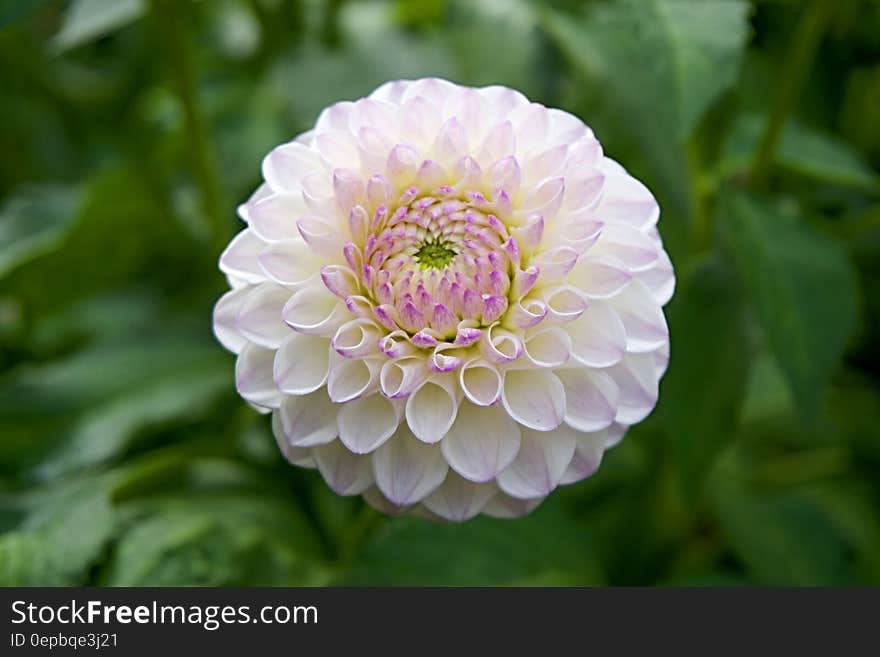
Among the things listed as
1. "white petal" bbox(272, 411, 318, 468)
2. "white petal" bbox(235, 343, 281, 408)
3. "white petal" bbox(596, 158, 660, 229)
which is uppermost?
"white petal" bbox(596, 158, 660, 229)

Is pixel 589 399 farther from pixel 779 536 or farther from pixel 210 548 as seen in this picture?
pixel 779 536

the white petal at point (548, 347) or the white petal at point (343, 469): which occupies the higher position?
the white petal at point (548, 347)

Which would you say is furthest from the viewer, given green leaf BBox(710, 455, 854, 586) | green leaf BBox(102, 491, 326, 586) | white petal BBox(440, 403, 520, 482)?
green leaf BBox(710, 455, 854, 586)

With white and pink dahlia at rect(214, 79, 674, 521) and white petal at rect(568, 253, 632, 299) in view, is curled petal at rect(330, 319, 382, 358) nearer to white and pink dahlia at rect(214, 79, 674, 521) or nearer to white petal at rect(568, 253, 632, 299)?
white and pink dahlia at rect(214, 79, 674, 521)

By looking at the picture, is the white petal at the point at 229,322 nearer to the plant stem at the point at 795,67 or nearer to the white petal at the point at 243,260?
the white petal at the point at 243,260

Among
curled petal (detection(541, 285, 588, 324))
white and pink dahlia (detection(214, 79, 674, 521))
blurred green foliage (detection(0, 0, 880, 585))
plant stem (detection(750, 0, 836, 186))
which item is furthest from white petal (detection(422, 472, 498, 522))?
plant stem (detection(750, 0, 836, 186))

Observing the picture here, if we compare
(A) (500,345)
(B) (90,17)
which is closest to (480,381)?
(A) (500,345)

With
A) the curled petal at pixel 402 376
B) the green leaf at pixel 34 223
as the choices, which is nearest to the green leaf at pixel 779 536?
the curled petal at pixel 402 376

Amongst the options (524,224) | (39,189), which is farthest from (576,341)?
(39,189)
